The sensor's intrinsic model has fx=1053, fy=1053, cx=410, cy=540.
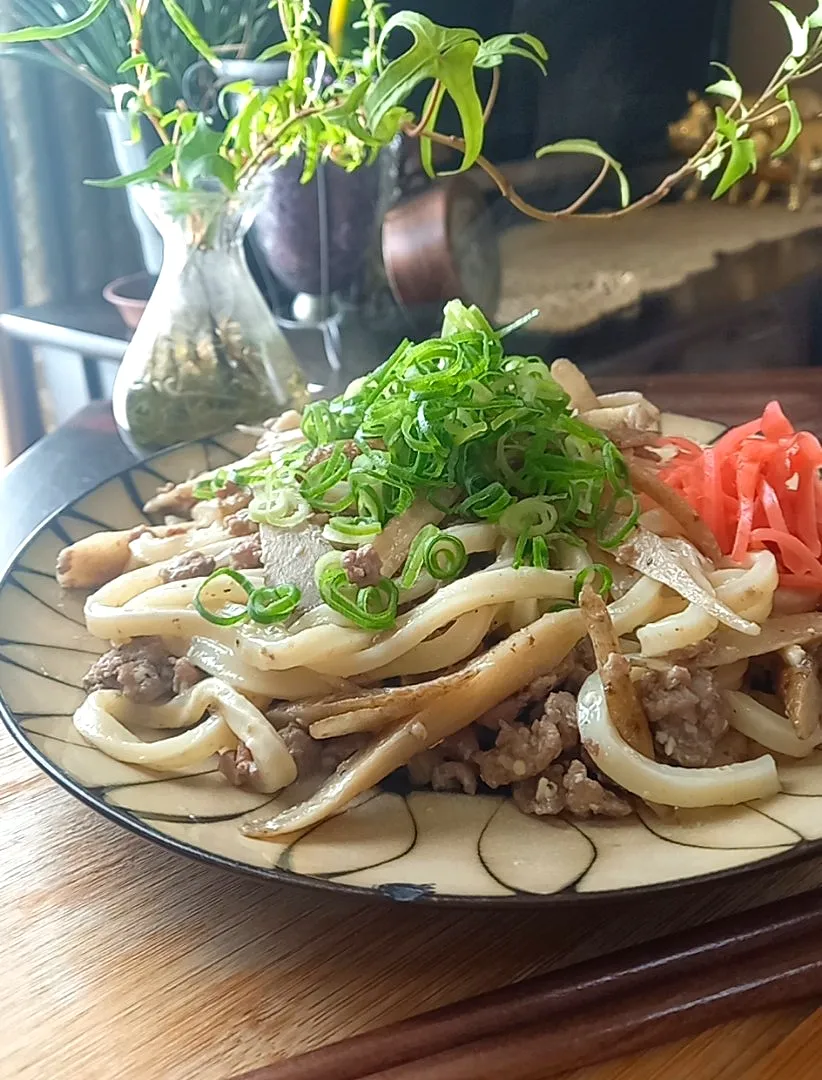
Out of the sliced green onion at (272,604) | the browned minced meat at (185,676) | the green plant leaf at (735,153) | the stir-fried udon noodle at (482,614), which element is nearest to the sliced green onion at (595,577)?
the stir-fried udon noodle at (482,614)

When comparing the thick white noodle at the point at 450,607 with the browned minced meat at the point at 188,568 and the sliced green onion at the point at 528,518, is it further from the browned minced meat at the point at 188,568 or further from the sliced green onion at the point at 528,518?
the browned minced meat at the point at 188,568

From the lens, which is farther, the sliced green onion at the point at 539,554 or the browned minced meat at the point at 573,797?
the sliced green onion at the point at 539,554

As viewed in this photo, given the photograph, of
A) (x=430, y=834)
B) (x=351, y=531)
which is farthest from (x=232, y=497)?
(x=430, y=834)

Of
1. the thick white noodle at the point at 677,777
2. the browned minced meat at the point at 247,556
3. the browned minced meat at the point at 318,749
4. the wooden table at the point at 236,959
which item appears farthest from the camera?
the browned minced meat at the point at 247,556

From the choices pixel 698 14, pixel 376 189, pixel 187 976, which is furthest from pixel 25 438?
pixel 187 976

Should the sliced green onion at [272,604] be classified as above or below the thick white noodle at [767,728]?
above

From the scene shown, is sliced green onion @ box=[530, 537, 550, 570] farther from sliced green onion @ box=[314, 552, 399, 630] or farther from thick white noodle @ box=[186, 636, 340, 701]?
thick white noodle @ box=[186, 636, 340, 701]
